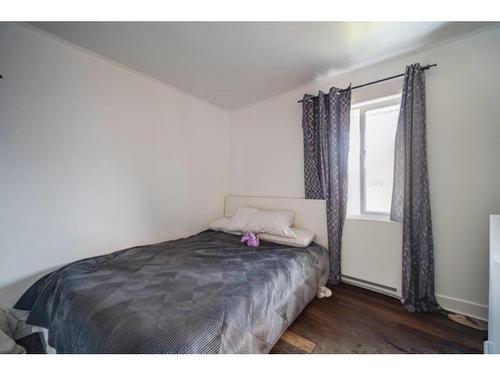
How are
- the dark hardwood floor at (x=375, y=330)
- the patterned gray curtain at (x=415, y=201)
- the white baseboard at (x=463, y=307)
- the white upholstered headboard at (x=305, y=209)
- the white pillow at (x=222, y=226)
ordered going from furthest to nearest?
the white pillow at (x=222, y=226) → the white upholstered headboard at (x=305, y=209) → the patterned gray curtain at (x=415, y=201) → the white baseboard at (x=463, y=307) → the dark hardwood floor at (x=375, y=330)

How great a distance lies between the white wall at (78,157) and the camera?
1396 millimetres

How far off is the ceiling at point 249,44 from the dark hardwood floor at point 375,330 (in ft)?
7.38

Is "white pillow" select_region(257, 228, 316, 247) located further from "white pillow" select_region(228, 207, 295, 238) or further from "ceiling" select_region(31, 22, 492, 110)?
"ceiling" select_region(31, 22, 492, 110)

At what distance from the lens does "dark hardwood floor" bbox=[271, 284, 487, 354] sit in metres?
1.28

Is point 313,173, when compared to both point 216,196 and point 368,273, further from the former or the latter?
point 216,196

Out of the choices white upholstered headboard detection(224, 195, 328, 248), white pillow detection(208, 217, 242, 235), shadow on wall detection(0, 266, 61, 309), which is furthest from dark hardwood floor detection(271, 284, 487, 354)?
shadow on wall detection(0, 266, 61, 309)

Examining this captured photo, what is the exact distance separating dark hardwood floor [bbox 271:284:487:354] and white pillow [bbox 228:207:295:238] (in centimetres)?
74

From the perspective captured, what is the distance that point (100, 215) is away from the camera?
1786mm

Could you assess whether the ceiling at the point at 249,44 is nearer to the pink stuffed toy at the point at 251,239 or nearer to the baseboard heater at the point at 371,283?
the pink stuffed toy at the point at 251,239

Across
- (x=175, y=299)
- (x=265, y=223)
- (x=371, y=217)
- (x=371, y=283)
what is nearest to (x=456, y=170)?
(x=371, y=217)

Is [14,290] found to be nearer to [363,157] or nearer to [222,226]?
[222,226]

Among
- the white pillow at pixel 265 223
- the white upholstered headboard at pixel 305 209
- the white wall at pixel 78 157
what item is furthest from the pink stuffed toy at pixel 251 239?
the white wall at pixel 78 157

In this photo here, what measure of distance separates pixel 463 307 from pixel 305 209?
1478 millimetres
